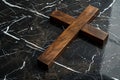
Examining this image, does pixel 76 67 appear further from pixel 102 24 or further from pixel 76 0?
pixel 76 0

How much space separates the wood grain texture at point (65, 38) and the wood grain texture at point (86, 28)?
21 mm

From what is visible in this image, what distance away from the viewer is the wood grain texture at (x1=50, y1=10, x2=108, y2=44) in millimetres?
906

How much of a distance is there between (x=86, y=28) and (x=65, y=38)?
9 centimetres

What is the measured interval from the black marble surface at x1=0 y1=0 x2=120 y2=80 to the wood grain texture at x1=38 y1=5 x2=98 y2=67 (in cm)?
3

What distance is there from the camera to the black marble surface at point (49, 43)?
0.86m

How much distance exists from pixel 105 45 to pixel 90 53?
7 cm

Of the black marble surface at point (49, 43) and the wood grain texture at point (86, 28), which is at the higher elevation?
the wood grain texture at point (86, 28)

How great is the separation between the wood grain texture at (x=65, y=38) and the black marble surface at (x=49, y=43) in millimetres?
33

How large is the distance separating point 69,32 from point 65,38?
3 centimetres

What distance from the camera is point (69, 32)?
3.02ft

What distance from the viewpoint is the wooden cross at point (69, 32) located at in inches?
33.8

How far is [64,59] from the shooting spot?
0.89 metres

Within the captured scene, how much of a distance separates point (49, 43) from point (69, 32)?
0.28ft

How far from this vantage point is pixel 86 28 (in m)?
0.93
